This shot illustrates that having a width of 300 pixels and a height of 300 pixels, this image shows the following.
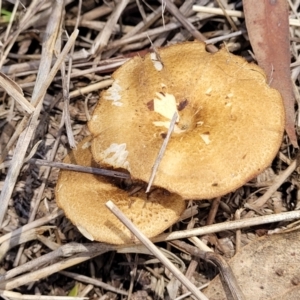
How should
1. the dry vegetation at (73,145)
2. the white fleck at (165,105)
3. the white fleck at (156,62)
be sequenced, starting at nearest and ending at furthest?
the white fleck at (165,105) → the white fleck at (156,62) → the dry vegetation at (73,145)

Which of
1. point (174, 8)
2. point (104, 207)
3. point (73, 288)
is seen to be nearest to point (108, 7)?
point (174, 8)

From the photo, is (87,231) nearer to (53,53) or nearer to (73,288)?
(73,288)

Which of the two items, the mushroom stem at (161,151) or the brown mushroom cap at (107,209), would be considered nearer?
the mushroom stem at (161,151)

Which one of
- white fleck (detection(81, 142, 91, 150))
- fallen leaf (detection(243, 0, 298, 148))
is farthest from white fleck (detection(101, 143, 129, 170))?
fallen leaf (detection(243, 0, 298, 148))

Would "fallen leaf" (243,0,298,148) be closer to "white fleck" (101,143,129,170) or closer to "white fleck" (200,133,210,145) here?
"white fleck" (200,133,210,145)

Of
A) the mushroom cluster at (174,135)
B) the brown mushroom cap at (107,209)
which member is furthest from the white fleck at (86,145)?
the brown mushroom cap at (107,209)

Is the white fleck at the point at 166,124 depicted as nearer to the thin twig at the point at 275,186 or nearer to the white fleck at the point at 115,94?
the white fleck at the point at 115,94

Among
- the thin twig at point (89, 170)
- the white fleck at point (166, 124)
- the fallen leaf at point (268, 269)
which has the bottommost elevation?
the fallen leaf at point (268, 269)

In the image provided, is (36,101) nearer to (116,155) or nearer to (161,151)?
(116,155)
